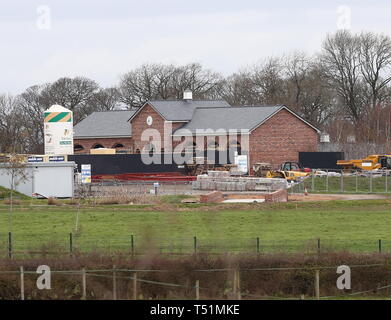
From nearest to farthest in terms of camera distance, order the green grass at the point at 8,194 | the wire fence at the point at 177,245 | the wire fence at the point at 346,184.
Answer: the wire fence at the point at 177,245, the green grass at the point at 8,194, the wire fence at the point at 346,184

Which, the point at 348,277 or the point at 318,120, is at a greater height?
the point at 318,120

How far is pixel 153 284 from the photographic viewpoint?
29.5 meters

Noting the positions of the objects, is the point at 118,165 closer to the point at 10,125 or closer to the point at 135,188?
the point at 135,188

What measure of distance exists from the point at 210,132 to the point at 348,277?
203ft

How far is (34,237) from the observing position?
130ft

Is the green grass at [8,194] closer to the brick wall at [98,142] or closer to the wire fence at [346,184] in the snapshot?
the wire fence at [346,184]

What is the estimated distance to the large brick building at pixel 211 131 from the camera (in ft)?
296

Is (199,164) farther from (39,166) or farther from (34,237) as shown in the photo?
(34,237)

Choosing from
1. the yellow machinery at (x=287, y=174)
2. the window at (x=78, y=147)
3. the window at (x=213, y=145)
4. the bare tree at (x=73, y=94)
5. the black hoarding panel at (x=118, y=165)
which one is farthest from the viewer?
the bare tree at (x=73, y=94)

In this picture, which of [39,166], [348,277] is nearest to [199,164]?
[39,166]

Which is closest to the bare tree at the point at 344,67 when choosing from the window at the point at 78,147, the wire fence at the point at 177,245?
the window at the point at 78,147

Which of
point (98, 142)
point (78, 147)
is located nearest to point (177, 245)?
point (98, 142)

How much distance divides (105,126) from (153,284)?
75.3 metres

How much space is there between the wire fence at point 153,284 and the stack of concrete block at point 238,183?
1439 inches
